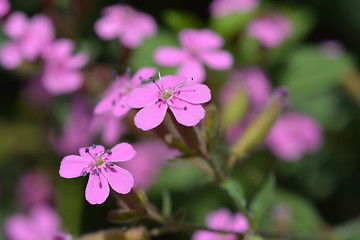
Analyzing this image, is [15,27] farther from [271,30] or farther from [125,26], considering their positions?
[271,30]

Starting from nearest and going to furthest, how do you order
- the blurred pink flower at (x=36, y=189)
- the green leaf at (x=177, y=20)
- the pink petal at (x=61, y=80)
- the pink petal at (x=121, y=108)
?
the pink petal at (x=121, y=108) < the pink petal at (x=61, y=80) < the green leaf at (x=177, y=20) < the blurred pink flower at (x=36, y=189)

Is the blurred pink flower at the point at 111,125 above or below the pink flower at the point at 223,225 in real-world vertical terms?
above

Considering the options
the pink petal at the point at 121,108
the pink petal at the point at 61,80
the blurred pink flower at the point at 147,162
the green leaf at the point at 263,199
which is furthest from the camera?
the blurred pink flower at the point at 147,162

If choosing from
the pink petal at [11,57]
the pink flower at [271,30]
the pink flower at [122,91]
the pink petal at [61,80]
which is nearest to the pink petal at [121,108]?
the pink flower at [122,91]

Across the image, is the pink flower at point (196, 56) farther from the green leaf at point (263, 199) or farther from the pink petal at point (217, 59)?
the green leaf at point (263, 199)

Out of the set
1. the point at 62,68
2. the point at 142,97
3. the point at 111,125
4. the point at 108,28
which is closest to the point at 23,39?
the point at 62,68

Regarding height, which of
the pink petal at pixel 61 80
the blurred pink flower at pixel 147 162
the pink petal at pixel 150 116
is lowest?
the blurred pink flower at pixel 147 162

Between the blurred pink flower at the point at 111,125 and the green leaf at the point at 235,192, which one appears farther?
the blurred pink flower at the point at 111,125

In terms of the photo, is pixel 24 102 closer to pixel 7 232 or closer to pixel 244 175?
pixel 7 232
